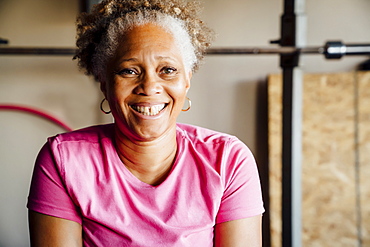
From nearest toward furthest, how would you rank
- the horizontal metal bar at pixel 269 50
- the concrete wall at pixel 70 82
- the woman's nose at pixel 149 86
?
the woman's nose at pixel 149 86, the horizontal metal bar at pixel 269 50, the concrete wall at pixel 70 82

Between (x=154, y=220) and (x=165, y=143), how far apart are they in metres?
0.23

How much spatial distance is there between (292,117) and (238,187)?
62 centimetres

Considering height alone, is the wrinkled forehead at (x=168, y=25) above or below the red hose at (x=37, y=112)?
above

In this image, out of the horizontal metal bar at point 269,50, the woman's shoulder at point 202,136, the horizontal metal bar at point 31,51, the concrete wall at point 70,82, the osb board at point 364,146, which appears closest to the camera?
the woman's shoulder at point 202,136

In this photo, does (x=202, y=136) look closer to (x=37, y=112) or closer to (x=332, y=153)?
(x=332, y=153)

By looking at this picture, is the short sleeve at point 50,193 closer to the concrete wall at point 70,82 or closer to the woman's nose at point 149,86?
the woman's nose at point 149,86

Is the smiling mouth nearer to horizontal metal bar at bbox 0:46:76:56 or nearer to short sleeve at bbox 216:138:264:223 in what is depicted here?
short sleeve at bbox 216:138:264:223

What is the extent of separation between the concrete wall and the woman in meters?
1.36

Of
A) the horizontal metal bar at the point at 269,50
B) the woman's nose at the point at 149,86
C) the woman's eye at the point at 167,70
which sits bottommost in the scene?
the woman's nose at the point at 149,86

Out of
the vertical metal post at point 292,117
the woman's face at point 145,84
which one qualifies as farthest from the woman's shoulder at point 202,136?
the vertical metal post at point 292,117

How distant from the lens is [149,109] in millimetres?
1082

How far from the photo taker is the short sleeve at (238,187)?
1133 mm

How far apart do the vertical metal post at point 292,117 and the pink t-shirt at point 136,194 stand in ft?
1.79

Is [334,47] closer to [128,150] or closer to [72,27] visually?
[128,150]
